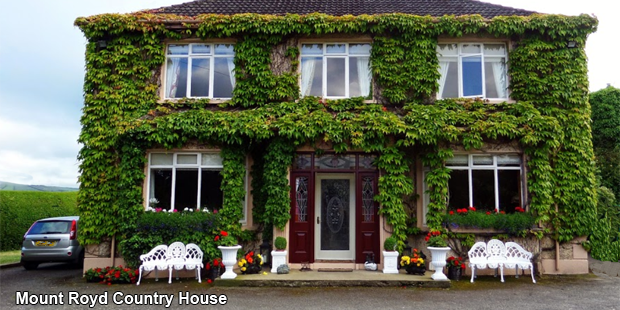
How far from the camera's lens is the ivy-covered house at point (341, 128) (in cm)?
1034

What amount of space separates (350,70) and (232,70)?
122 inches

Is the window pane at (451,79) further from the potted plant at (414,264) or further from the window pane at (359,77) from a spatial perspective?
the potted plant at (414,264)

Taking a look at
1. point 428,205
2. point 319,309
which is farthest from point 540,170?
point 319,309

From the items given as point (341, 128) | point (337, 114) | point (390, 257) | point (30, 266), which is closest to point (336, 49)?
point (337, 114)

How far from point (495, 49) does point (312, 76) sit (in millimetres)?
4904

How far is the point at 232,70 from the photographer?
447 inches

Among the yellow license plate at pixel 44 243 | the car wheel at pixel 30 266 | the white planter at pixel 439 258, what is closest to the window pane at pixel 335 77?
the white planter at pixel 439 258

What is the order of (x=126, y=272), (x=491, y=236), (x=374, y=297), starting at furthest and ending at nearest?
(x=491, y=236) → (x=126, y=272) → (x=374, y=297)

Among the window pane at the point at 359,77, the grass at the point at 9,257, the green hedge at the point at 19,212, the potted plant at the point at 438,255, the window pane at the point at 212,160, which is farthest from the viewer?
the green hedge at the point at 19,212

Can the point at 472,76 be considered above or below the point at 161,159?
above

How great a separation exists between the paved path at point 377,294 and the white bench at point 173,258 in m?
0.37

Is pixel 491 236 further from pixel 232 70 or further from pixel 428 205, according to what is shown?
pixel 232 70

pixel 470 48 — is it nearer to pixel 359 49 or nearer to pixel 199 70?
pixel 359 49

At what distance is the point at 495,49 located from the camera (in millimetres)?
11445
